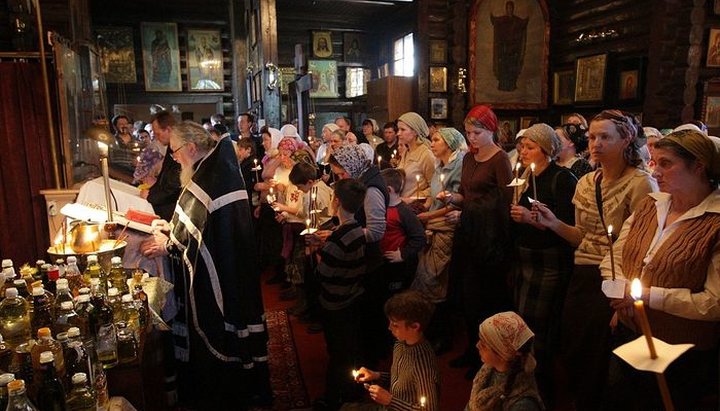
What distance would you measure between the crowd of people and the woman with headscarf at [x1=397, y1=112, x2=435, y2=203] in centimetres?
5

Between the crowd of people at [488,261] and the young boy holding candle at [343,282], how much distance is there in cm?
1

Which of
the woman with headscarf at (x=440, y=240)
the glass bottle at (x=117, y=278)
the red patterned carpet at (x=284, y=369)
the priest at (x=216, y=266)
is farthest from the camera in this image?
the woman with headscarf at (x=440, y=240)

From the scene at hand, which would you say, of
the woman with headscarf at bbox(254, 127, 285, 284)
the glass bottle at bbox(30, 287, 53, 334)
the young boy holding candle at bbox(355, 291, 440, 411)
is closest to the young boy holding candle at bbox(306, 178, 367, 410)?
the young boy holding candle at bbox(355, 291, 440, 411)

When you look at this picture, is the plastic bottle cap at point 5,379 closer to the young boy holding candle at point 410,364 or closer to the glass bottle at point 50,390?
the glass bottle at point 50,390

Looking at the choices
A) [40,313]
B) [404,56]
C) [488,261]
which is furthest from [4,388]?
[404,56]

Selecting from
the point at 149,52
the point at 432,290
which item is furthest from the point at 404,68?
the point at 432,290

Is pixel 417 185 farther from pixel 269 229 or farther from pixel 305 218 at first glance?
pixel 269 229

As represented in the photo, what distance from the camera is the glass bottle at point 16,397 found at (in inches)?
54.4

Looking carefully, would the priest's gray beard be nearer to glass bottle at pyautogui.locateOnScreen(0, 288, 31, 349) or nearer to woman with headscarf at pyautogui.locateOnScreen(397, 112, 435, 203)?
glass bottle at pyautogui.locateOnScreen(0, 288, 31, 349)

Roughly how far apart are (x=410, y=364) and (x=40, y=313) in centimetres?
171

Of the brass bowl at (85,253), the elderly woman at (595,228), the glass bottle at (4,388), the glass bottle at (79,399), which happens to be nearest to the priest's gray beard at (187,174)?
the brass bowl at (85,253)

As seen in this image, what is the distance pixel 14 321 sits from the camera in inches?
78.9

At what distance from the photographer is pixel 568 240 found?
2.96 m

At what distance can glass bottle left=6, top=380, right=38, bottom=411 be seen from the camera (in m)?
1.38
